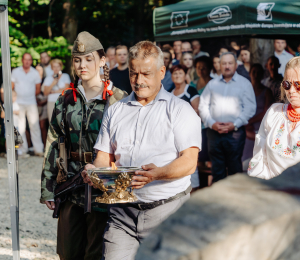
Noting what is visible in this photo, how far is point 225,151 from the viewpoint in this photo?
6.43 m

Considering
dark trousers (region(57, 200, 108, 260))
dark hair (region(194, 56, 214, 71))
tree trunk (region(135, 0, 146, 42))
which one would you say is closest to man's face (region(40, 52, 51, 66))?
dark hair (region(194, 56, 214, 71))

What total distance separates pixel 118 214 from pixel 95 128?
785mm

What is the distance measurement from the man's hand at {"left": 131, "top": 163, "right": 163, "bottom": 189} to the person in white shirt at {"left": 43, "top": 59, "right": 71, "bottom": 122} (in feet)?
28.6

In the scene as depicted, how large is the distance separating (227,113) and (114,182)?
410 centimetres

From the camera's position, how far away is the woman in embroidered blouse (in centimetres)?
297

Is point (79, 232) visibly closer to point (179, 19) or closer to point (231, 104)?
point (231, 104)

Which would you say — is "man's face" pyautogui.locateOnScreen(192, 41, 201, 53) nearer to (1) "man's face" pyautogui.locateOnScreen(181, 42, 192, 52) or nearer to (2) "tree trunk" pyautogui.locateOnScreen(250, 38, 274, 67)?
(1) "man's face" pyautogui.locateOnScreen(181, 42, 192, 52)

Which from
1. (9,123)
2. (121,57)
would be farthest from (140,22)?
(9,123)

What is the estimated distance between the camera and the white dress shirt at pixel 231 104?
6.32 m

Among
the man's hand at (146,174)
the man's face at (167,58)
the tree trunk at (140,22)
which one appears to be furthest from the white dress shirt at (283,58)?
the tree trunk at (140,22)

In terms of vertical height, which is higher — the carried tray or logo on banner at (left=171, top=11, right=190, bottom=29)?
logo on banner at (left=171, top=11, right=190, bottom=29)

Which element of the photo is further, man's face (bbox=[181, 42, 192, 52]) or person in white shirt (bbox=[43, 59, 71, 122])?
person in white shirt (bbox=[43, 59, 71, 122])

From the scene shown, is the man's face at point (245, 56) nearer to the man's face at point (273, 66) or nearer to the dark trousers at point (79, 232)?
the man's face at point (273, 66)

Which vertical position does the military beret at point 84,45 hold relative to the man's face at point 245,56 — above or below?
below
